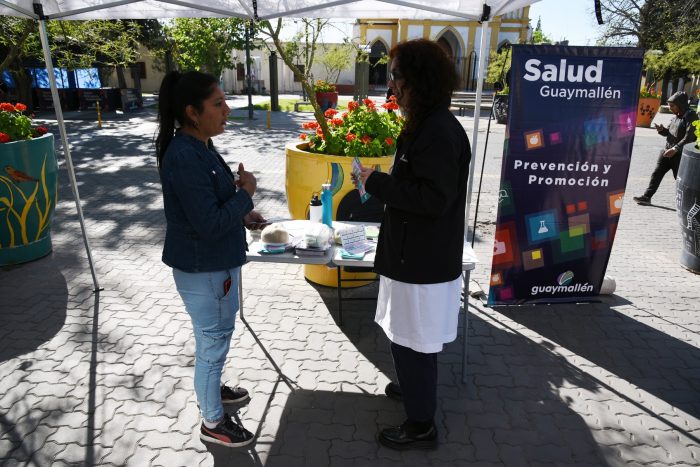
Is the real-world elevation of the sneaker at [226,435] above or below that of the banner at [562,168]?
below

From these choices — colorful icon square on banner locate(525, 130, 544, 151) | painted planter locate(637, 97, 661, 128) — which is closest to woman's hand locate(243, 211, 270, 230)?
colorful icon square on banner locate(525, 130, 544, 151)

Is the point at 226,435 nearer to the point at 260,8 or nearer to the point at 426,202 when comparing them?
the point at 426,202

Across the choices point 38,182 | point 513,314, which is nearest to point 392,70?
point 513,314

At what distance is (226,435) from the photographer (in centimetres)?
270

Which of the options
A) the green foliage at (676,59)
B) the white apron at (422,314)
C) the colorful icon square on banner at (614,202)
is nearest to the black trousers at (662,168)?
the colorful icon square on banner at (614,202)

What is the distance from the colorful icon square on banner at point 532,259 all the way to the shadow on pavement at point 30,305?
4.01 meters

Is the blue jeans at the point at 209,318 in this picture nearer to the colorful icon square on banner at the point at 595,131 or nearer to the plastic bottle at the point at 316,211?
the plastic bottle at the point at 316,211

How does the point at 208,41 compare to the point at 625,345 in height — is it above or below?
above

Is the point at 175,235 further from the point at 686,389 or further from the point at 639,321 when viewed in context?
the point at 639,321

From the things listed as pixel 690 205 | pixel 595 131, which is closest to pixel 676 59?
pixel 690 205

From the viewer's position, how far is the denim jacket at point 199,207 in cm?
210

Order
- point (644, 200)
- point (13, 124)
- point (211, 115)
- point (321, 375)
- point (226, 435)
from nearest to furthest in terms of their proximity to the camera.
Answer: point (211, 115)
point (226, 435)
point (321, 375)
point (13, 124)
point (644, 200)

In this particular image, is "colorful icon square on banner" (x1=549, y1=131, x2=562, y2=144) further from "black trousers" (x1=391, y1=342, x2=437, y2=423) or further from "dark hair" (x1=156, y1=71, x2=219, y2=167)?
"dark hair" (x1=156, y1=71, x2=219, y2=167)

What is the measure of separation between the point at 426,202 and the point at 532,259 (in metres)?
2.56
